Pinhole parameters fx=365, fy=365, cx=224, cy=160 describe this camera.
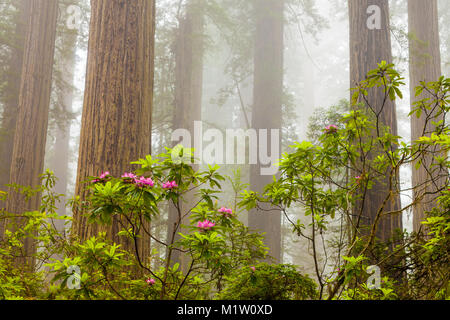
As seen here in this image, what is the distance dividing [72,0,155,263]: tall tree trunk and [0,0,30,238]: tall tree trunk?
18.9ft

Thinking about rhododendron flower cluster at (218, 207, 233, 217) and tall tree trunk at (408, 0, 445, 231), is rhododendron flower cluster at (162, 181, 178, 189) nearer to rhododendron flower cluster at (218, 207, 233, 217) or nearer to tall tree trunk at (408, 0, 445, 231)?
rhododendron flower cluster at (218, 207, 233, 217)

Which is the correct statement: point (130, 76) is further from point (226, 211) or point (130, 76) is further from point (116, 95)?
point (226, 211)

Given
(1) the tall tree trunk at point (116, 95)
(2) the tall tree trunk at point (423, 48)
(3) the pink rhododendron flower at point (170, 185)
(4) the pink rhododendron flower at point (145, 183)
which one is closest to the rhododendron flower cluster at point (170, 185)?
(3) the pink rhododendron flower at point (170, 185)

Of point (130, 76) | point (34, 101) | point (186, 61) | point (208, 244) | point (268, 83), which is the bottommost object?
point (208, 244)

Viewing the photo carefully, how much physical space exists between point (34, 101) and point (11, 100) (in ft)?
7.07

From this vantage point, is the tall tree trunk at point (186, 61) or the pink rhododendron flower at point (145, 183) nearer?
the pink rhododendron flower at point (145, 183)

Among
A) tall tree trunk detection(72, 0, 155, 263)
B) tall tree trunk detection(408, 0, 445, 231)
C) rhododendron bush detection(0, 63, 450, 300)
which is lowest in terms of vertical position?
rhododendron bush detection(0, 63, 450, 300)

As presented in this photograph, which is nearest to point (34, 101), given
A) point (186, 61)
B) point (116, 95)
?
point (116, 95)

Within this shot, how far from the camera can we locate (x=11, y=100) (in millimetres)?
8766

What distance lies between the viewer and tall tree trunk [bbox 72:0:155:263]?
3537mm

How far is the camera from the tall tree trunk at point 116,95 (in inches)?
139

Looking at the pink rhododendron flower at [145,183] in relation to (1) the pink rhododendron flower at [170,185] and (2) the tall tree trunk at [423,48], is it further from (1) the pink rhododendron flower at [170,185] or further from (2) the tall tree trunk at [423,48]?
(2) the tall tree trunk at [423,48]

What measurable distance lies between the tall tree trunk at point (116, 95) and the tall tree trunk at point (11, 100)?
577cm

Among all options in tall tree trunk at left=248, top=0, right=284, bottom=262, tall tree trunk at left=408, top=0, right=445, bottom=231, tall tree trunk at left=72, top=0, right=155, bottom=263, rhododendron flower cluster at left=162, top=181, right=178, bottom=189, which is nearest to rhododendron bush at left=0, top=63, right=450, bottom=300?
rhododendron flower cluster at left=162, top=181, right=178, bottom=189
